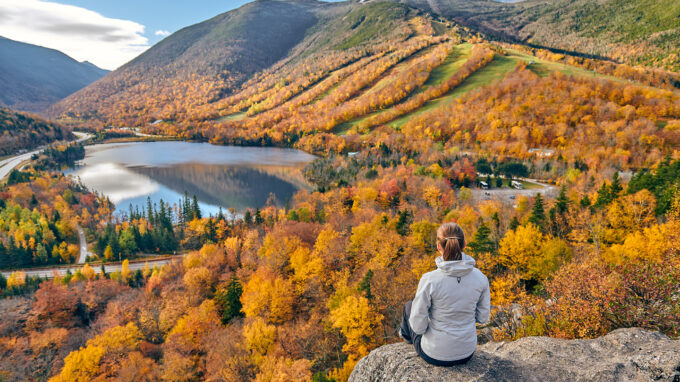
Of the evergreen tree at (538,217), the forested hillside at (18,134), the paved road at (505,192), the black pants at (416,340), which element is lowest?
the paved road at (505,192)

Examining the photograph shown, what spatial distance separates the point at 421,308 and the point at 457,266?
925mm

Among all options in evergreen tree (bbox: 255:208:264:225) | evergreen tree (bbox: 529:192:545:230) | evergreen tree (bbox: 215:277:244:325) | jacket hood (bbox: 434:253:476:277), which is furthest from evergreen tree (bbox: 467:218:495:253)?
evergreen tree (bbox: 255:208:264:225)

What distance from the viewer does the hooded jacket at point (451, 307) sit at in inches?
171

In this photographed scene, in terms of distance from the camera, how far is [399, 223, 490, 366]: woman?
420 cm

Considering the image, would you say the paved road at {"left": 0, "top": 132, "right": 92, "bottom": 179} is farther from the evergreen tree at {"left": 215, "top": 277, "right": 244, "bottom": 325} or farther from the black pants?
the black pants

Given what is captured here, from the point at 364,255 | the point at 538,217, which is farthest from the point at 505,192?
the point at 364,255

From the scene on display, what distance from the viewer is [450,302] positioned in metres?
4.43

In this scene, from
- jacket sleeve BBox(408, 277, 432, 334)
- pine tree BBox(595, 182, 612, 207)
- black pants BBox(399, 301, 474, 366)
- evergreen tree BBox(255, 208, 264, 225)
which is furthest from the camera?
evergreen tree BBox(255, 208, 264, 225)

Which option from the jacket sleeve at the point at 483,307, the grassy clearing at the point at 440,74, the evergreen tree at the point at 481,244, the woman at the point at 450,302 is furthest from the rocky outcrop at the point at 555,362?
the grassy clearing at the point at 440,74

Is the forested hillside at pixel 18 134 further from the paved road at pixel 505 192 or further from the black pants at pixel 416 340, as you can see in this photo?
the black pants at pixel 416 340

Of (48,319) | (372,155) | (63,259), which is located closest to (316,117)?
(372,155)

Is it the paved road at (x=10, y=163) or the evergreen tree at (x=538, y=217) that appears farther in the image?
the paved road at (x=10, y=163)

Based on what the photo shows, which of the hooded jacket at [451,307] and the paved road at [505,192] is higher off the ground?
the hooded jacket at [451,307]

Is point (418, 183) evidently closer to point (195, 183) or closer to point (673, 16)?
point (195, 183)
